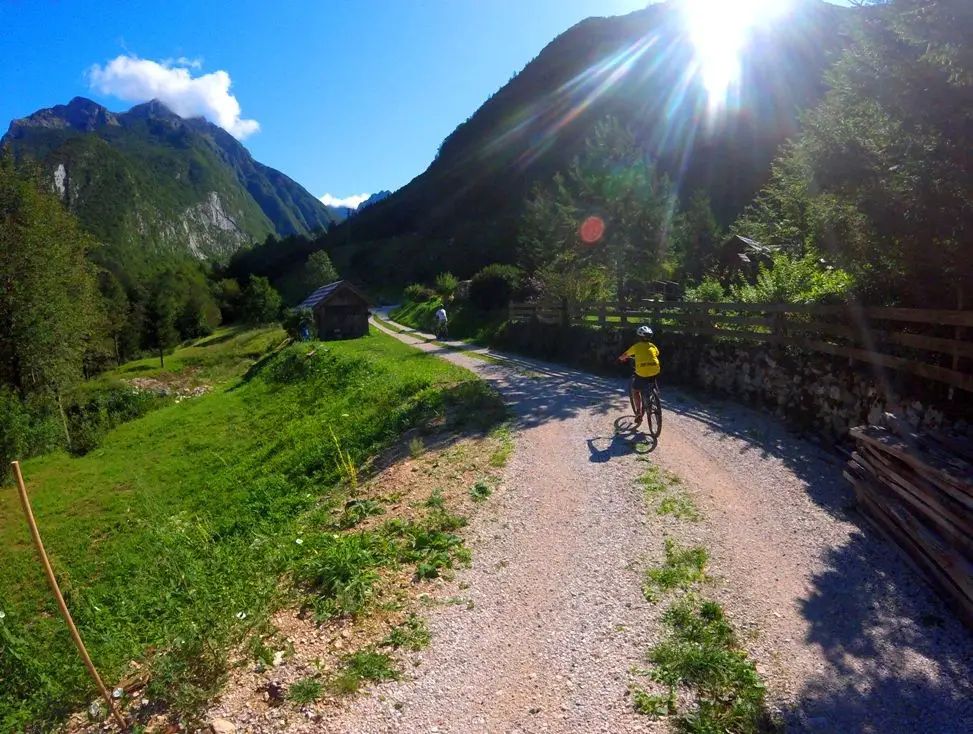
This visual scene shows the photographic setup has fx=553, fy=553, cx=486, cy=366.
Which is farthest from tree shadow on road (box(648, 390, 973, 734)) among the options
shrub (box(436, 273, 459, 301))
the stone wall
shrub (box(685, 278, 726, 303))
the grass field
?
shrub (box(436, 273, 459, 301))

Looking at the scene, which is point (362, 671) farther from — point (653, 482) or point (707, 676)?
point (653, 482)

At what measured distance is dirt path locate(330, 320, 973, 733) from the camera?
403 cm

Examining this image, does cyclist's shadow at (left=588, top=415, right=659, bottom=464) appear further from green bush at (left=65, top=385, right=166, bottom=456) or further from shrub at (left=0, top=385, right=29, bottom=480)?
green bush at (left=65, top=385, right=166, bottom=456)

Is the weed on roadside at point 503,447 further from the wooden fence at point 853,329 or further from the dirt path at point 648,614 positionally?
the wooden fence at point 853,329

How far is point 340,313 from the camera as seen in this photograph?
38.0 m

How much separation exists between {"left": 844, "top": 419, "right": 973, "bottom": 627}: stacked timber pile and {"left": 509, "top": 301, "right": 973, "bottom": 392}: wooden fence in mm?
1305

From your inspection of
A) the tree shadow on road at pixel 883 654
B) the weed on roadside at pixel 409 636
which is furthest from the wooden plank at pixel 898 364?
the weed on roadside at pixel 409 636

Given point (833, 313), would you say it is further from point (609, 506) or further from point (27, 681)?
point (27, 681)

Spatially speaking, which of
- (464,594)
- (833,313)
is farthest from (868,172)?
(464,594)

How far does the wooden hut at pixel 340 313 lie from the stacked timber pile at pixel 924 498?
34.0 meters

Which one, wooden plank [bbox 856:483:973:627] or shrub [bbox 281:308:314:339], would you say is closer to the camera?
wooden plank [bbox 856:483:973:627]

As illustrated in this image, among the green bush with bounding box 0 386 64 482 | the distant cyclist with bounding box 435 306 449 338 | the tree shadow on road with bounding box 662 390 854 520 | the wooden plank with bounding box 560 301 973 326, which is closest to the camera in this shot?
the wooden plank with bounding box 560 301 973 326

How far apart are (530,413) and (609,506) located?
5168mm

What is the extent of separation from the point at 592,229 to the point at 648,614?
19.2 m
